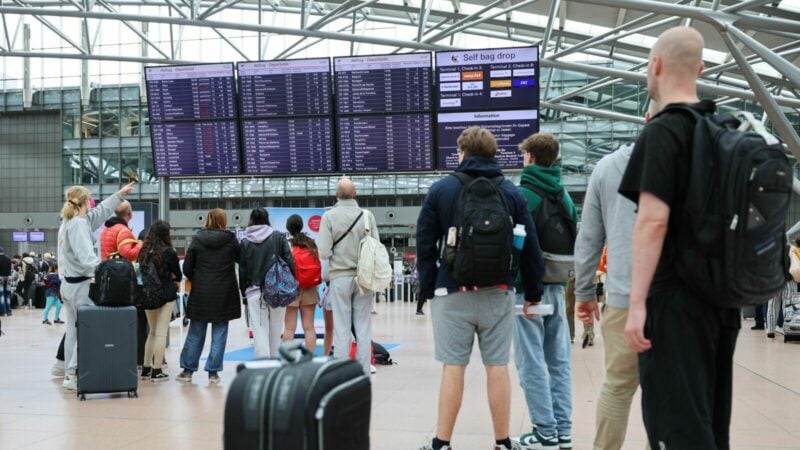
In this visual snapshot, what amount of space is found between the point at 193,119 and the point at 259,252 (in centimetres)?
386

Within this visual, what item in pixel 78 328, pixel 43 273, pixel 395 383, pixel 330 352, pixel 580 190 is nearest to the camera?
pixel 78 328

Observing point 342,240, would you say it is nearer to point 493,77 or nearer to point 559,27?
point 493,77

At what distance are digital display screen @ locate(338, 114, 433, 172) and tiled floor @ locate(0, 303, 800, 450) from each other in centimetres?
246

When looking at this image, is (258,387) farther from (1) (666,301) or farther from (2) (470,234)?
(2) (470,234)

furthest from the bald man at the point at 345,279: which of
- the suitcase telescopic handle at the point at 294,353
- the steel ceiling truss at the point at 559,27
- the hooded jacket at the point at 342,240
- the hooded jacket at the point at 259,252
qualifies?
the steel ceiling truss at the point at 559,27

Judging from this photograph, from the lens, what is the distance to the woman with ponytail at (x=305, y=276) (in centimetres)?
934

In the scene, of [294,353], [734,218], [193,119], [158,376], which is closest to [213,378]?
[158,376]

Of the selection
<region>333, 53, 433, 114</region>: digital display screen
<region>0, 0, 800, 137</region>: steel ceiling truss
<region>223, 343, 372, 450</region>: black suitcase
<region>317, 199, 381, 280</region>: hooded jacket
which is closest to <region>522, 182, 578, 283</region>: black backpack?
<region>223, 343, 372, 450</region>: black suitcase

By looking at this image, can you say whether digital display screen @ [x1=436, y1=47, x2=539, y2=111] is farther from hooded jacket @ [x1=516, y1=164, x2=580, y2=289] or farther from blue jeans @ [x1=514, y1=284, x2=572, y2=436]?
blue jeans @ [x1=514, y1=284, x2=572, y2=436]

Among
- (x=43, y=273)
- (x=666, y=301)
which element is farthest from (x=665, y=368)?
(x=43, y=273)

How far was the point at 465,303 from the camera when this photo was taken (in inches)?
185

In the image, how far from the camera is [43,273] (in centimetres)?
2923

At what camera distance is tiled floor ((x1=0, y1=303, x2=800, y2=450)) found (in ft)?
17.8

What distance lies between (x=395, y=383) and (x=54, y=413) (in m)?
2.97
